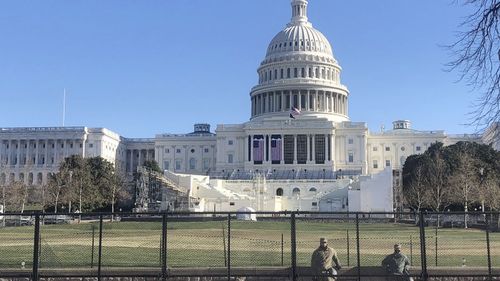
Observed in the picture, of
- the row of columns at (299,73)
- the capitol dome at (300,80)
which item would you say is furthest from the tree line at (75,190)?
the row of columns at (299,73)

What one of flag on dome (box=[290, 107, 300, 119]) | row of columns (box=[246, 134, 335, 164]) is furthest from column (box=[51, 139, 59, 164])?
flag on dome (box=[290, 107, 300, 119])

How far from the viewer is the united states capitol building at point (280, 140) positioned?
158m

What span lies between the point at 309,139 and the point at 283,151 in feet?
24.0

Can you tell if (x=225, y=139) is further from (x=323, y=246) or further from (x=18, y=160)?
(x=323, y=246)

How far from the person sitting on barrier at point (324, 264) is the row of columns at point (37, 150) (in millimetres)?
163237

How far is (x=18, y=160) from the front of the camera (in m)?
176

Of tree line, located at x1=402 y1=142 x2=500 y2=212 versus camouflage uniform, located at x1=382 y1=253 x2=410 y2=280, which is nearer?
camouflage uniform, located at x1=382 y1=253 x2=410 y2=280

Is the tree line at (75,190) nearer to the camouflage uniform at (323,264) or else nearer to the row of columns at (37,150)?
the row of columns at (37,150)

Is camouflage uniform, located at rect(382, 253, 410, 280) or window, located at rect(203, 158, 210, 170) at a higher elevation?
window, located at rect(203, 158, 210, 170)

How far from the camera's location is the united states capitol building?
158125 millimetres

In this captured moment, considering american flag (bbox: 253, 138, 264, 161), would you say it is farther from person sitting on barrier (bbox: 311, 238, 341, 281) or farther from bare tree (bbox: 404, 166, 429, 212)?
person sitting on barrier (bbox: 311, 238, 341, 281)

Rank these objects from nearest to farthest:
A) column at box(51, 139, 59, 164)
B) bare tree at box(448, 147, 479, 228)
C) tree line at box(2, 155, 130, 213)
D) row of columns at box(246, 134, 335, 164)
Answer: bare tree at box(448, 147, 479, 228) < tree line at box(2, 155, 130, 213) < row of columns at box(246, 134, 335, 164) < column at box(51, 139, 59, 164)

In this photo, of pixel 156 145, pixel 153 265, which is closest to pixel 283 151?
pixel 156 145

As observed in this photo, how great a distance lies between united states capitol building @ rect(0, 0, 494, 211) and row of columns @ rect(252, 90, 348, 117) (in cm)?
28
